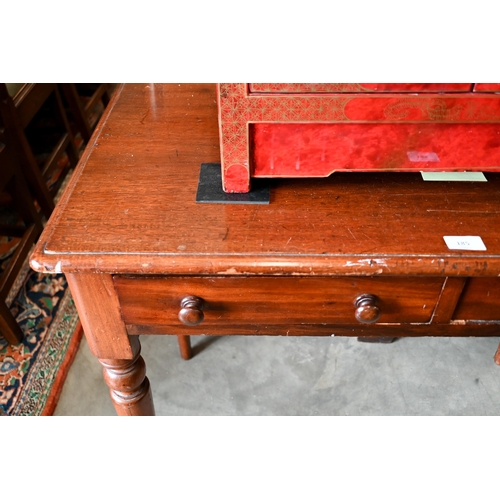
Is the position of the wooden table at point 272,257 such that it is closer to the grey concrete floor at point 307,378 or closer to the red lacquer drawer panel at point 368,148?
the red lacquer drawer panel at point 368,148

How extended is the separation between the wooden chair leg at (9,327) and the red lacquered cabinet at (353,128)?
90 cm

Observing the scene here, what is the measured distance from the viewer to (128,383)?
34.0 inches

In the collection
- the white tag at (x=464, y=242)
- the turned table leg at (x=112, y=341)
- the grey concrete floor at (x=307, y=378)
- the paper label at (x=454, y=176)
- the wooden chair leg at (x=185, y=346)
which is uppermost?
the paper label at (x=454, y=176)

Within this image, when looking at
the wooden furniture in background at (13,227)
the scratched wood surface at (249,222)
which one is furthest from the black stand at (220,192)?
the wooden furniture in background at (13,227)

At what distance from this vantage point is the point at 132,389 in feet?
2.87

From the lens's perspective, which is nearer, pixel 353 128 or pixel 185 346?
pixel 353 128

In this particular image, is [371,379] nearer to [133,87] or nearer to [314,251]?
[314,251]

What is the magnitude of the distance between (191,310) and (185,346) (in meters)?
0.77

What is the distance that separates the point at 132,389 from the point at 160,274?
279 millimetres

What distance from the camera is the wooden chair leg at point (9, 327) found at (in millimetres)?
1366

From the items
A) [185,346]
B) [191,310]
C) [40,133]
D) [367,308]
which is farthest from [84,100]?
[367,308]

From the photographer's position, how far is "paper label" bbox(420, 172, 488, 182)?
31.8 inches

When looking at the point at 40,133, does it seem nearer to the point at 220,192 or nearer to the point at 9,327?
the point at 9,327

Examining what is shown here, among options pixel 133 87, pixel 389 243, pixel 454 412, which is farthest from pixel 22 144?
pixel 454 412
